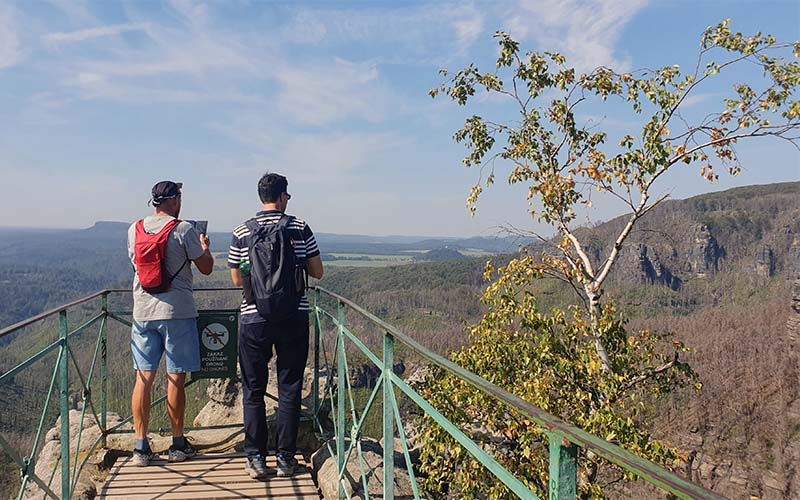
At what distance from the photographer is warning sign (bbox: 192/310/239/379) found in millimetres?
6406

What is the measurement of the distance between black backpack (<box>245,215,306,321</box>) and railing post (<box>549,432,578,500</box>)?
303 cm

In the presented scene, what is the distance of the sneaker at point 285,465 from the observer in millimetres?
Result: 4816

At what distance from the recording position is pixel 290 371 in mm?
4660

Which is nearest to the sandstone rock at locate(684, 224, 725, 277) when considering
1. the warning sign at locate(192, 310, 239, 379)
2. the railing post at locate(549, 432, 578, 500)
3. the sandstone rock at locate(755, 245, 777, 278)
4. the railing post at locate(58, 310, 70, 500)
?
the sandstone rock at locate(755, 245, 777, 278)

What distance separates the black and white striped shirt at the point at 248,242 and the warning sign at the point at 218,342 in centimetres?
199

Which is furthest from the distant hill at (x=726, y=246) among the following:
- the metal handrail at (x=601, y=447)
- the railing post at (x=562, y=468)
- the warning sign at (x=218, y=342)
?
the railing post at (x=562, y=468)

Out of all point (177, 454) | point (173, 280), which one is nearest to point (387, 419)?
point (173, 280)

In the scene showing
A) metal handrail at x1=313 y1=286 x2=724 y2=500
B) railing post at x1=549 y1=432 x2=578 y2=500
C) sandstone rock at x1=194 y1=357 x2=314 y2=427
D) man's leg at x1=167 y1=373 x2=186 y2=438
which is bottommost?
sandstone rock at x1=194 y1=357 x2=314 y2=427

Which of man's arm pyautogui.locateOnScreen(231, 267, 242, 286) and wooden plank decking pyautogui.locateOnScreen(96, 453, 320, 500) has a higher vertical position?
man's arm pyautogui.locateOnScreen(231, 267, 242, 286)

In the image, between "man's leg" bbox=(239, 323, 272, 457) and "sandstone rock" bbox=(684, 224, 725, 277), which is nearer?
"man's leg" bbox=(239, 323, 272, 457)

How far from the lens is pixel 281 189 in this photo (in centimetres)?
457

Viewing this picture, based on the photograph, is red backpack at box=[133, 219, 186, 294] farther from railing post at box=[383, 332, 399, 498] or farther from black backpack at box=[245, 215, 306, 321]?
railing post at box=[383, 332, 399, 498]

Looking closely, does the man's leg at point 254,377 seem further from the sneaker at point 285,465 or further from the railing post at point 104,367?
the railing post at point 104,367

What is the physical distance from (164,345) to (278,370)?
99cm
